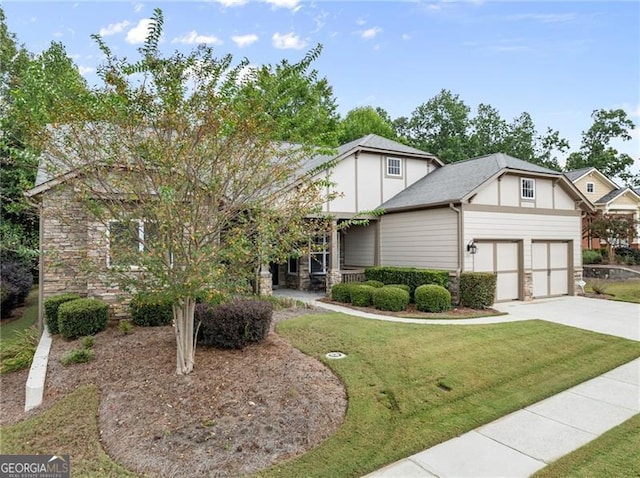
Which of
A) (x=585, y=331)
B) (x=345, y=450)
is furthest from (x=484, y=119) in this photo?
(x=345, y=450)

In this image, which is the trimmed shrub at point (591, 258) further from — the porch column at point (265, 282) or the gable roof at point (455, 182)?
the porch column at point (265, 282)

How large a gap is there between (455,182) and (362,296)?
5.59 meters

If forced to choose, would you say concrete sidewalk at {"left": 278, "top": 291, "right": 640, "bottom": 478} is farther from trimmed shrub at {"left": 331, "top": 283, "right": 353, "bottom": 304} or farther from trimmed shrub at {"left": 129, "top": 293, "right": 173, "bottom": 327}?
trimmed shrub at {"left": 331, "top": 283, "right": 353, "bottom": 304}

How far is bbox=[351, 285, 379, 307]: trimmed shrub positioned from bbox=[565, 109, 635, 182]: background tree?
35928 mm

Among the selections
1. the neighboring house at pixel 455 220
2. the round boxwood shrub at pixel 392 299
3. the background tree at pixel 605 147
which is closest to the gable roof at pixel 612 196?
the background tree at pixel 605 147

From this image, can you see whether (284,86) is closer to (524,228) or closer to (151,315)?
(151,315)

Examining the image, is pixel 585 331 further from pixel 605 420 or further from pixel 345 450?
pixel 345 450

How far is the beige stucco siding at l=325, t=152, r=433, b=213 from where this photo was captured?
14.5 metres

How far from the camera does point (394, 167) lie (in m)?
15.8

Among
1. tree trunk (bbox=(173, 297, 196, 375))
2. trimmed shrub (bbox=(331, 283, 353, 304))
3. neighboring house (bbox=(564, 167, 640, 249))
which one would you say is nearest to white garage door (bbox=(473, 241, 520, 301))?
trimmed shrub (bbox=(331, 283, 353, 304))

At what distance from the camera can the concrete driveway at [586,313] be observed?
9.00 m

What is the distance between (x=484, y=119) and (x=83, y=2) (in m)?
36.6

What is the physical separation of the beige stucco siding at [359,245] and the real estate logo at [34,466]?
12763mm

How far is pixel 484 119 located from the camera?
3669 centimetres
